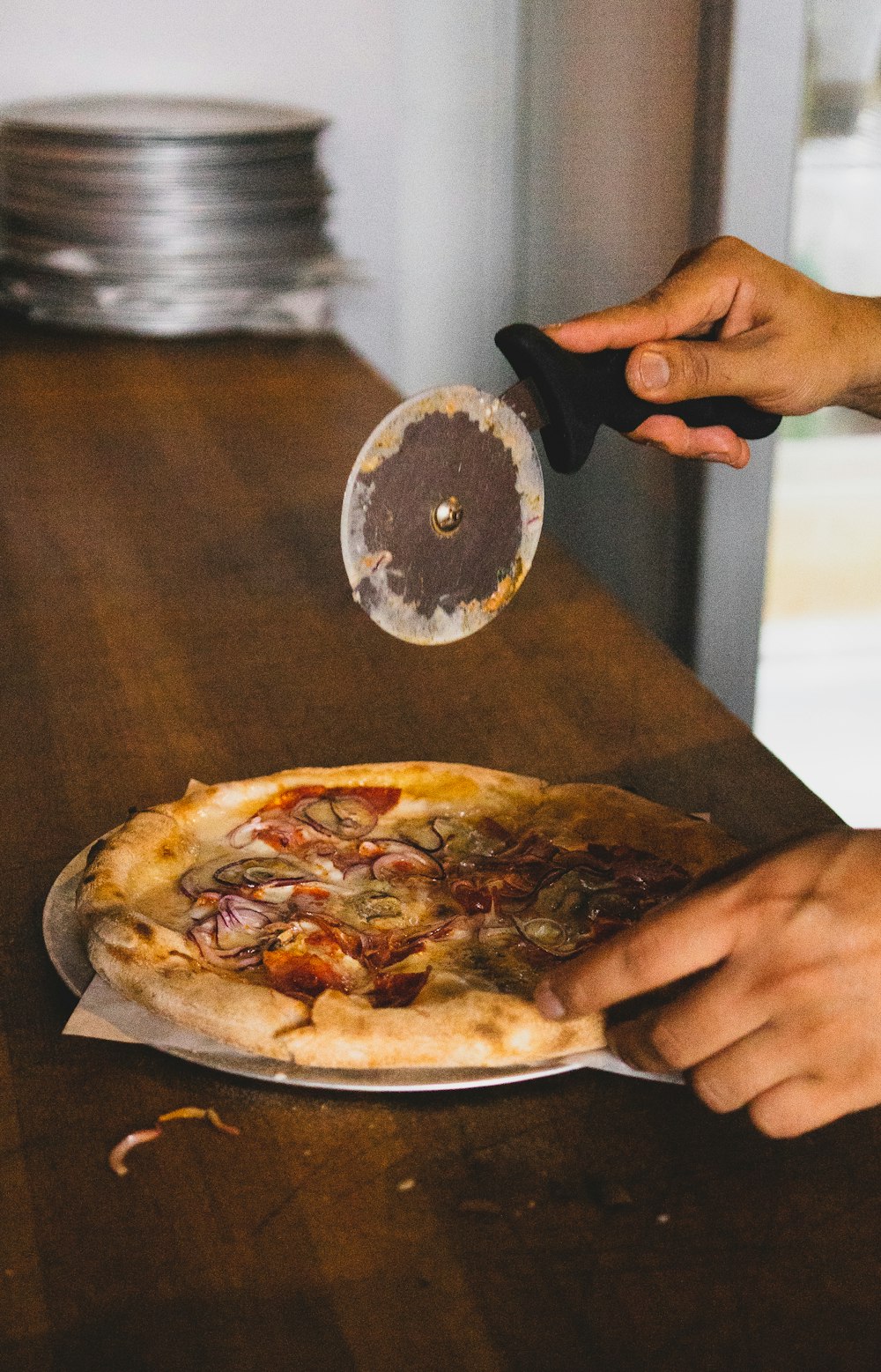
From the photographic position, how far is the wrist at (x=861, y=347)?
1.62 metres

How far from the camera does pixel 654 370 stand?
4.37ft

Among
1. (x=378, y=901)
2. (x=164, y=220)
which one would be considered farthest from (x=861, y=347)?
(x=164, y=220)

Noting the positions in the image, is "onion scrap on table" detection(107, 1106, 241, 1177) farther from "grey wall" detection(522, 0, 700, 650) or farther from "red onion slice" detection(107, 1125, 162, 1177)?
"grey wall" detection(522, 0, 700, 650)

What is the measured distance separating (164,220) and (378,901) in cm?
206

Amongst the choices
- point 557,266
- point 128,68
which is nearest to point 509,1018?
point 557,266

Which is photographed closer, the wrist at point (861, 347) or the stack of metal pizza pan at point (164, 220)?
the wrist at point (861, 347)

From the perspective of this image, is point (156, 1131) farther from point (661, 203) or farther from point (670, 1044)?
point (661, 203)

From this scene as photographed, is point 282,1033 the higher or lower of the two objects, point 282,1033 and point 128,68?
the lower

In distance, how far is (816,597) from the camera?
357 cm

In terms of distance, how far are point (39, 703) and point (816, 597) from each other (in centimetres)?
235

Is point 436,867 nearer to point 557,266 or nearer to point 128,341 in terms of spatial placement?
point 128,341

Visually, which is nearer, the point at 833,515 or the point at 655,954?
the point at 655,954

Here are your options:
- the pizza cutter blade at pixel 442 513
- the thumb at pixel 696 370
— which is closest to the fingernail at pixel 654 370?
the thumb at pixel 696 370

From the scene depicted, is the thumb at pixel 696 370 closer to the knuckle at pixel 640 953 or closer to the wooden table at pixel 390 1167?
the wooden table at pixel 390 1167
